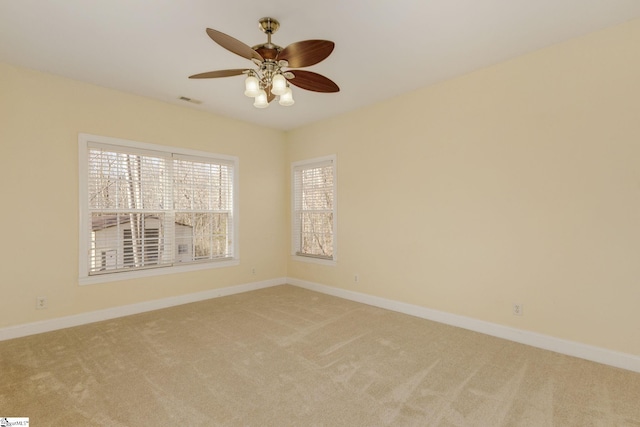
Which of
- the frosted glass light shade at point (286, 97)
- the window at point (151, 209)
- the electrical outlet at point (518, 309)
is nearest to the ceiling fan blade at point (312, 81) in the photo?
the frosted glass light shade at point (286, 97)

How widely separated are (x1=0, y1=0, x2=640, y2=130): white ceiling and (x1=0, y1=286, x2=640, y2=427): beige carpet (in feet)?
9.09

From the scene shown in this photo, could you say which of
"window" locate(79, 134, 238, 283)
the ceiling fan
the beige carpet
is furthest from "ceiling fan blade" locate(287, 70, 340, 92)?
"window" locate(79, 134, 238, 283)

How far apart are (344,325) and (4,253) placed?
3595 mm

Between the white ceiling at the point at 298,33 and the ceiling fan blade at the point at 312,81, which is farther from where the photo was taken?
the ceiling fan blade at the point at 312,81

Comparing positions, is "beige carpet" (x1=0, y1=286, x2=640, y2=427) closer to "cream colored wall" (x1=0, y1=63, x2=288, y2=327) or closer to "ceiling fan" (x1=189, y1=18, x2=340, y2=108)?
"cream colored wall" (x1=0, y1=63, x2=288, y2=327)

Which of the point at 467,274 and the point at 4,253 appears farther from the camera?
the point at 467,274

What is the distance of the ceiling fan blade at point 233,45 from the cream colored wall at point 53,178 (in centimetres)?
257

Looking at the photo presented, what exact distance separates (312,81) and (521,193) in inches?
89.7

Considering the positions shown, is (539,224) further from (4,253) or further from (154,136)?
(4,253)

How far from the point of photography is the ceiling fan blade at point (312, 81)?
7.80 ft

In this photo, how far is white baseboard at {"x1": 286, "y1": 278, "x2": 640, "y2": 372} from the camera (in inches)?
97.8

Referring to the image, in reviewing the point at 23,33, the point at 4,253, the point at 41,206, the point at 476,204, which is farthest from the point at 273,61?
the point at 4,253

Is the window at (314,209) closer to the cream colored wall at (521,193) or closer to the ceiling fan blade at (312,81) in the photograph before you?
the cream colored wall at (521,193)

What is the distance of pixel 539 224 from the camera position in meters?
2.88
